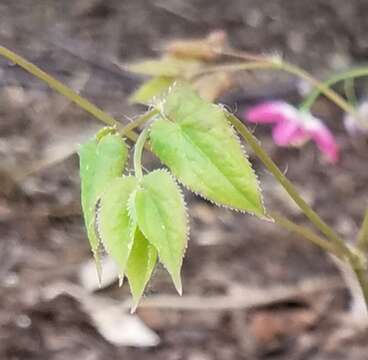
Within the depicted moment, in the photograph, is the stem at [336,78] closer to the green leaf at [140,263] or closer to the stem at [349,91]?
the green leaf at [140,263]

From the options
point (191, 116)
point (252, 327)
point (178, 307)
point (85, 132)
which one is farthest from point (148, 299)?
point (191, 116)

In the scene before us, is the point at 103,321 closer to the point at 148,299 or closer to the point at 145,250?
the point at 148,299

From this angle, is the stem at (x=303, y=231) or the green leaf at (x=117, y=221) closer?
the green leaf at (x=117, y=221)

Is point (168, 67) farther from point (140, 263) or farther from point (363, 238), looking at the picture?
point (140, 263)

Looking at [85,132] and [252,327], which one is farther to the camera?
[85,132]

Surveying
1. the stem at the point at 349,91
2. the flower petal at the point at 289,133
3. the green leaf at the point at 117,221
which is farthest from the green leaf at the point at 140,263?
the stem at the point at 349,91
